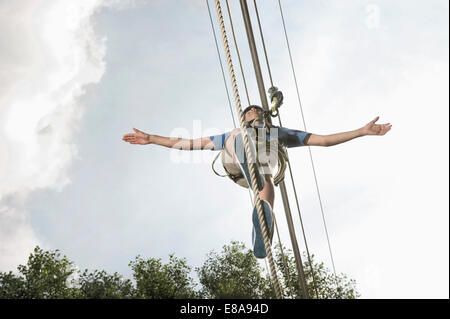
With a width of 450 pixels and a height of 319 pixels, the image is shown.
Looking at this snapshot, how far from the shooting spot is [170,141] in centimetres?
345

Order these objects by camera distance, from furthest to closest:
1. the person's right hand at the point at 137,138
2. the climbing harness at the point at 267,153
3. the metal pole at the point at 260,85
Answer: the metal pole at the point at 260,85, the person's right hand at the point at 137,138, the climbing harness at the point at 267,153

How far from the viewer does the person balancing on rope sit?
120 inches

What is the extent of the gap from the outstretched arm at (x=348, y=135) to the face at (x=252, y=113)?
48 cm

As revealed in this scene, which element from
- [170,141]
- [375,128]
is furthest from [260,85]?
[375,128]

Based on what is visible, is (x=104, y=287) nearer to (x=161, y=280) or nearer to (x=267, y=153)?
(x=161, y=280)

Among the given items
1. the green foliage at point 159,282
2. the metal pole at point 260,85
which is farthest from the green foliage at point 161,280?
the metal pole at point 260,85

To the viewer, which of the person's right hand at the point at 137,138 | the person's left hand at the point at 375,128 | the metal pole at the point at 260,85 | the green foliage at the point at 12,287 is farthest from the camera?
the green foliage at the point at 12,287

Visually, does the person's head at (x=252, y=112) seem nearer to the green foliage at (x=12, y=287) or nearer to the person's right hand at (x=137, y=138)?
the person's right hand at (x=137, y=138)

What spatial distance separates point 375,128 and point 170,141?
1.61 meters

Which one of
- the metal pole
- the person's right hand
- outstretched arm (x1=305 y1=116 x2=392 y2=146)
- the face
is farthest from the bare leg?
the metal pole

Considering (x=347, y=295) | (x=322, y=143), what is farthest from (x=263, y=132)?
(x=347, y=295)

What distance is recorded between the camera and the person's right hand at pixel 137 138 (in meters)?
3.40
